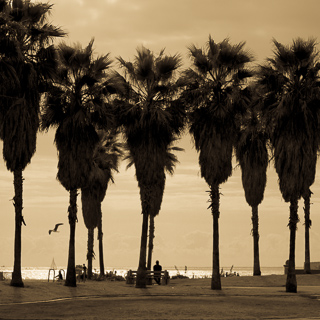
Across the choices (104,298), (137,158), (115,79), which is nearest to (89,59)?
(115,79)

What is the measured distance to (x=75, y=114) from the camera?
3666 cm

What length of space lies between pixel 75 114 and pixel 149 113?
4669 mm

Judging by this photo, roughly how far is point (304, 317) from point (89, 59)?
2025 centimetres

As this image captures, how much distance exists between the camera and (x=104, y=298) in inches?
1208

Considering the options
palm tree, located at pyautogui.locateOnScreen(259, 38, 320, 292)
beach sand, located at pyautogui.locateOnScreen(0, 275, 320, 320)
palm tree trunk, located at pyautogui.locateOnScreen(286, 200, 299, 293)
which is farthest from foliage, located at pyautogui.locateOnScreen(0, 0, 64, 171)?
palm tree trunk, located at pyautogui.locateOnScreen(286, 200, 299, 293)

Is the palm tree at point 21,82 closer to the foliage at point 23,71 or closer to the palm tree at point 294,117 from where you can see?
the foliage at point 23,71

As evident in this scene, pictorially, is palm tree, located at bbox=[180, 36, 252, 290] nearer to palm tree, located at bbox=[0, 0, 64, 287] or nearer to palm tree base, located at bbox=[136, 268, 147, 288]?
palm tree base, located at bbox=[136, 268, 147, 288]

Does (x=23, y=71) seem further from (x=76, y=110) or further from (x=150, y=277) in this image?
(x=150, y=277)

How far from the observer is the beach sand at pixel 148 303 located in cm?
2319

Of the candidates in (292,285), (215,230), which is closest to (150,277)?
(215,230)

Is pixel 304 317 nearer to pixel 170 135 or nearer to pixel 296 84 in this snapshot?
pixel 296 84

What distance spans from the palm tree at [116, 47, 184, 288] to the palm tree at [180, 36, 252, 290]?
1.34m

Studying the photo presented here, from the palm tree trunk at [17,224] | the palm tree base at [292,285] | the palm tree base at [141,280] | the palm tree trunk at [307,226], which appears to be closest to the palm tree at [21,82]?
the palm tree trunk at [17,224]

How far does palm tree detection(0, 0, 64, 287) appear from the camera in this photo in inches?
1265
